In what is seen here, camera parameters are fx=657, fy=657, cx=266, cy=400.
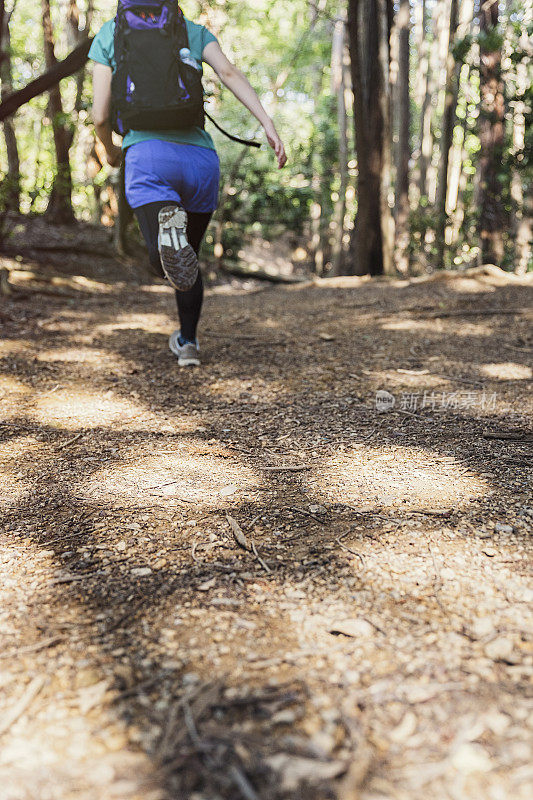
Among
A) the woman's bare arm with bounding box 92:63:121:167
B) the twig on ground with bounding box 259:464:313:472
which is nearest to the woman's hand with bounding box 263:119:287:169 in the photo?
the woman's bare arm with bounding box 92:63:121:167

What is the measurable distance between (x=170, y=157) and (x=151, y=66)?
16.4 inches

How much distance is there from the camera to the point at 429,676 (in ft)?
4.32

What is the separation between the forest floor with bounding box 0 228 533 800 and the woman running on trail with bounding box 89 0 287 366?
0.76 meters

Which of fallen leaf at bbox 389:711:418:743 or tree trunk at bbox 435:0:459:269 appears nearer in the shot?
fallen leaf at bbox 389:711:418:743

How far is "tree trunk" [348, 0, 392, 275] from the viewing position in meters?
8.28

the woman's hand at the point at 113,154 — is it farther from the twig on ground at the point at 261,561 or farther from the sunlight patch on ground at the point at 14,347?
the twig on ground at the point at 261,561

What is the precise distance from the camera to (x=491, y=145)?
914 cm

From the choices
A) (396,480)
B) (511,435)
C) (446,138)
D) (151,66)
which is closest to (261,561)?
(396,480)

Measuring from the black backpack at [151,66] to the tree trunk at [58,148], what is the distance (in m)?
5.24

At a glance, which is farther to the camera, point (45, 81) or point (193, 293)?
point (45, 81)

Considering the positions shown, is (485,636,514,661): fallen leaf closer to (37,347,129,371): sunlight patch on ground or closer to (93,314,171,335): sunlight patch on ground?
(37,347,129,371): sunlight patch on ground

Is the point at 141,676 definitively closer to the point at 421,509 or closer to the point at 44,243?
the point at 421,509

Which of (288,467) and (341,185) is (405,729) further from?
(341,185)

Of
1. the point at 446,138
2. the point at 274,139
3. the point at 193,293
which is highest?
the point at 446,138
